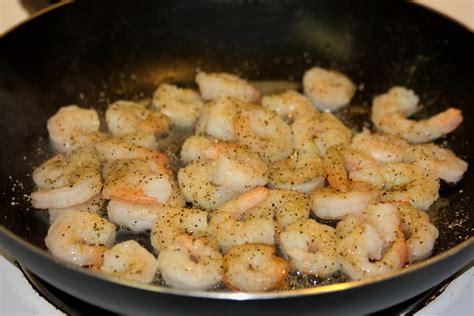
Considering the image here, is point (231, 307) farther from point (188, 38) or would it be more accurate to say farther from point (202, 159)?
point (188, 38)

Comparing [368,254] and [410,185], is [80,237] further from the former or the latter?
[410,185]

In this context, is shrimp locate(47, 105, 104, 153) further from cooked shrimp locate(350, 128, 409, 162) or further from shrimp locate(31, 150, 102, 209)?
cooked shrimp locate(350, 128, 409, 162)

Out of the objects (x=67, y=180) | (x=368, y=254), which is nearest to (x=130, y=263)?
(x=67, y=180)

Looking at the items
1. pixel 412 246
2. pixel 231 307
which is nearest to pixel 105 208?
pixel 231 307

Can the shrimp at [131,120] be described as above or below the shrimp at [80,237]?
above

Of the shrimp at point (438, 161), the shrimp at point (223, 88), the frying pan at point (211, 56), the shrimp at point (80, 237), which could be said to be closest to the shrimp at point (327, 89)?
the frying pan at point (211, 56)

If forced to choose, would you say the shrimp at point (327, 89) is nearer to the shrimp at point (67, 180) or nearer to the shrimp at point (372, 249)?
the shrimp at point (372, 249)
